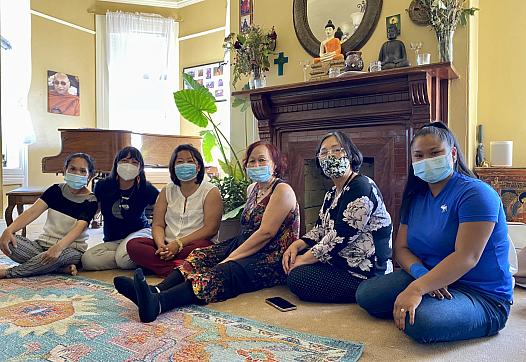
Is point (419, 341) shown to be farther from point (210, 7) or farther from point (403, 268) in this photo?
point (210, 7)

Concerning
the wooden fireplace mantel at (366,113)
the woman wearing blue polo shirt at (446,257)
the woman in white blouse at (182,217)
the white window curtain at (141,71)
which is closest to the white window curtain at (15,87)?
the white window curtain at (141,71)

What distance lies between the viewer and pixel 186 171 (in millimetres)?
2742

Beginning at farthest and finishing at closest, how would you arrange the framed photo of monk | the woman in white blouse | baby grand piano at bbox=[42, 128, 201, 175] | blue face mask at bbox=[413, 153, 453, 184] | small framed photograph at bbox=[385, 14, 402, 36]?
1. the framed photo of monk
2. baby grand piano at bbox=[42, 128, 201, 175]
3. small framed photograph at bbox=[385, 14, 402, 36]
4. the woman in white blouse
5. blue face mask at bbox=[413, 153, 453, 184]

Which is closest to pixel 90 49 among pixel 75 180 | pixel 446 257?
pixel 75 180

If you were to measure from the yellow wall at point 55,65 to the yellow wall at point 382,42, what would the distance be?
328 cm

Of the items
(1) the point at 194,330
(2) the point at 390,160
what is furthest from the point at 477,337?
(2) the point at 390,160

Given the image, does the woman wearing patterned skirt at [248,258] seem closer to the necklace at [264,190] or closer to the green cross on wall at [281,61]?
the necklace at [264,190]

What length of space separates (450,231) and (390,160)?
55.0 inches

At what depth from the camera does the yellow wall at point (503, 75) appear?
3.52 metres

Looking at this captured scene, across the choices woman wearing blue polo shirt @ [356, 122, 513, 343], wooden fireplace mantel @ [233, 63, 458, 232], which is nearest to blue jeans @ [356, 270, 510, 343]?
woman wearing blue polo shirt @ [356, 122, 513, 343]

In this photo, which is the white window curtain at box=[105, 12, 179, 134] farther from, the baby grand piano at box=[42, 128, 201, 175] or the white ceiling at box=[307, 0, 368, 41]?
the white ceiling at box=[307, 0, 368, 41]

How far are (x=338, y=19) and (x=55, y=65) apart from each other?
4099 millimetres

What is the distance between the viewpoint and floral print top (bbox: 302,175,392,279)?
7.06 ft

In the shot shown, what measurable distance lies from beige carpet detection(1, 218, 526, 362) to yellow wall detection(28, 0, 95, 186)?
4433 millimetres
